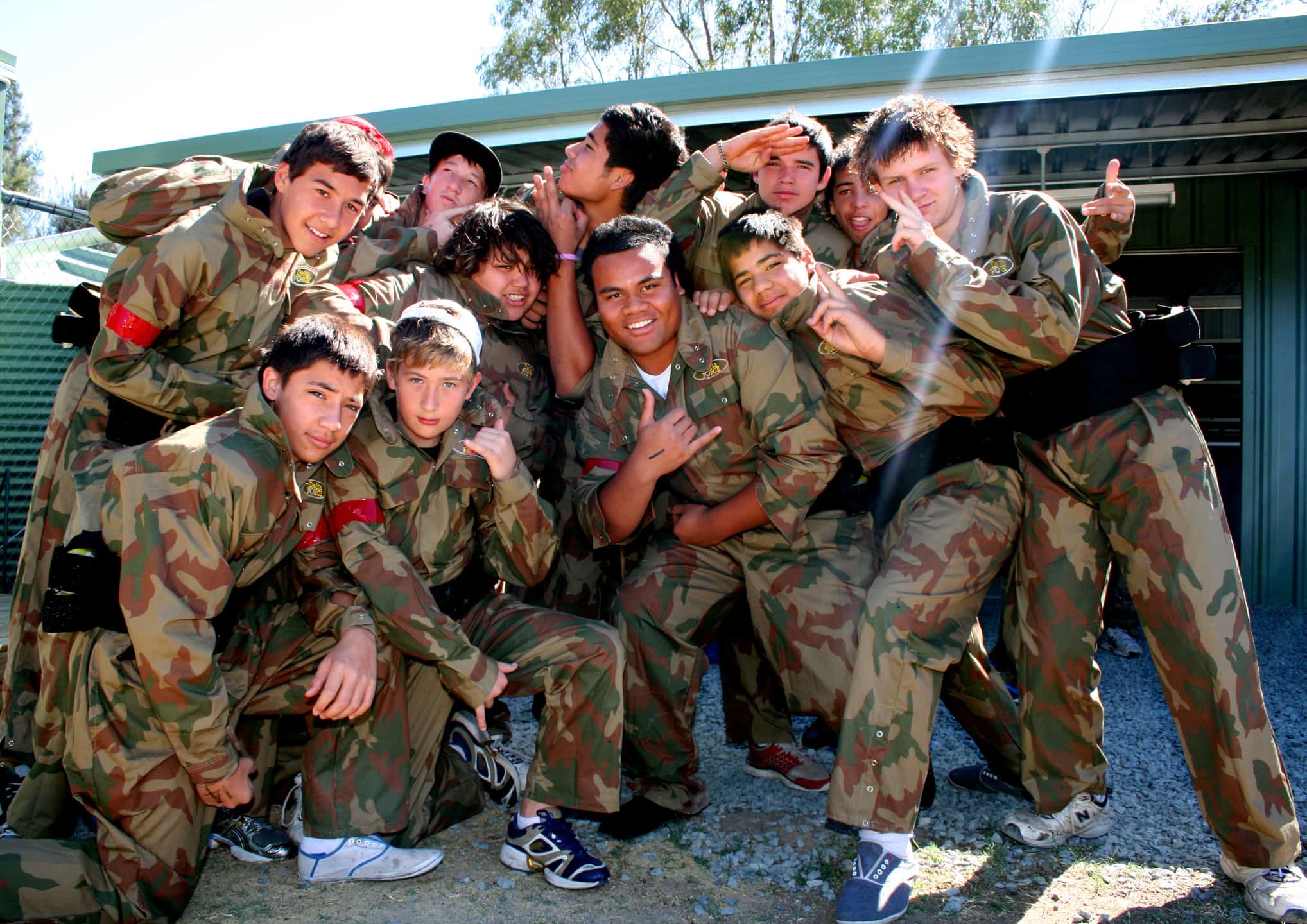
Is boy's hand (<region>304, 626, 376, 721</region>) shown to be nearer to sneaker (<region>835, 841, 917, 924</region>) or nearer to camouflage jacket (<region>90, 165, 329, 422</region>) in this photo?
A: camouflage jacket (<region>90, 165, 329, 422</region>)

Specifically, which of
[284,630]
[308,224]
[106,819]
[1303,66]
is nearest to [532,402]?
[308,224]

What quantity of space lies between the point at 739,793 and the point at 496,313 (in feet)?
6.40

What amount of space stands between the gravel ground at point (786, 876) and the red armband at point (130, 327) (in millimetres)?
1589

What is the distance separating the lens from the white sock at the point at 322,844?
2.77m

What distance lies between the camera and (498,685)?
117 inches

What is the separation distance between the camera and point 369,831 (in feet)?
9.23

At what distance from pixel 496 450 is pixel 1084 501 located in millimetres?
1793

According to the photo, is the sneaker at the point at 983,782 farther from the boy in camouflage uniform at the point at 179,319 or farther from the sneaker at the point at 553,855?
the boy in camouflage uniform at the point at 179,319

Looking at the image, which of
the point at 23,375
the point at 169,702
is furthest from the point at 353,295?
the point at 23,375

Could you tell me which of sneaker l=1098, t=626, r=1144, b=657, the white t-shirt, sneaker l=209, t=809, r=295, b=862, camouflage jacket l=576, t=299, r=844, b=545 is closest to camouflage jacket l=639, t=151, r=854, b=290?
camouflage jacket l=576, t=299, r=844, b=545

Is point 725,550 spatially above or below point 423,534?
below

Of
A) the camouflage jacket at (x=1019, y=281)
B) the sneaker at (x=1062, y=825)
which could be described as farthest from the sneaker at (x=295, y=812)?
the camouflage jacket at (x=1019, y=281)

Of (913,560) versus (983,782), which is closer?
(913,560)

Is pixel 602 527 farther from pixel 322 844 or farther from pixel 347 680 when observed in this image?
pixel 322 844
